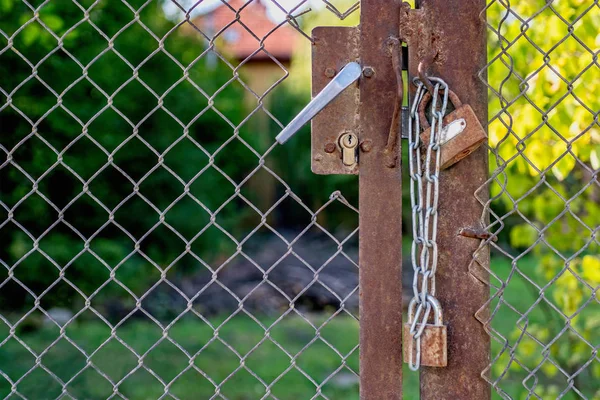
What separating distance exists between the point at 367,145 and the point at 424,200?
0.16 meters

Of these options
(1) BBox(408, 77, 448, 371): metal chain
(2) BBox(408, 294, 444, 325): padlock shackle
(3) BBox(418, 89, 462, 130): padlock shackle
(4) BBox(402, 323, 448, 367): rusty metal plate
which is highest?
(3) BBox(418, 89, 462, 130): padlock shackle

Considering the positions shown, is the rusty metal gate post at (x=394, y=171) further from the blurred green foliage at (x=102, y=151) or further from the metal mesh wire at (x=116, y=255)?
the blurred green foliage at (x=102, y=151)

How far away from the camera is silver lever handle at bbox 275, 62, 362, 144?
1.19 meters

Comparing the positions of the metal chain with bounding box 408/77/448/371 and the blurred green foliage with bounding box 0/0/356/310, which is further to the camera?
the blurred green foliage with bounding box 0/0/356/310

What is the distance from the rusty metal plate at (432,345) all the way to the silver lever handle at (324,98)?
43 centimetres

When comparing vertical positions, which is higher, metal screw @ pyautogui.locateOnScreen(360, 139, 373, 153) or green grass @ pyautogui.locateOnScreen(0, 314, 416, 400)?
metal screw @ pyautogui.locateOnScreen(360, 139, 373, 153)

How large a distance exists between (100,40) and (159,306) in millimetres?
3068

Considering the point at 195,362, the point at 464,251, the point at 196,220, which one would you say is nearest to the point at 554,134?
the point at 464,251

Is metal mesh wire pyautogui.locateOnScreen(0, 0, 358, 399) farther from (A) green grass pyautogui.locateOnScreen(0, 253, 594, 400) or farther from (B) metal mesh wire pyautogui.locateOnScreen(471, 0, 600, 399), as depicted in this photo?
(B) metal mesh wire pyautogui.locateOnScreen(471, 0, 600, 399)

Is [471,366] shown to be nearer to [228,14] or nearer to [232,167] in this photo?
[232,167]

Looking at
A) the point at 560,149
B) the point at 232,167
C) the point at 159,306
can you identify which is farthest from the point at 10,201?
the point at 232,167

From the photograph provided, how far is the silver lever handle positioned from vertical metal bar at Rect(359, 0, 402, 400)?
0.07m

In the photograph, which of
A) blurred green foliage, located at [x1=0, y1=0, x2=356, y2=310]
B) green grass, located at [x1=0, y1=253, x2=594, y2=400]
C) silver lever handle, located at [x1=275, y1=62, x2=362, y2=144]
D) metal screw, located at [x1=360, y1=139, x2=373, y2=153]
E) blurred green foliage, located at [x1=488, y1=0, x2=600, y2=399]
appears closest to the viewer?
silver lever handle, located at [x1=275, y1=62, x2=362, y2=144]

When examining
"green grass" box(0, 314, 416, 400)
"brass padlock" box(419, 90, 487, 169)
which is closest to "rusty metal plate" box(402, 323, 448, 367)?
"brass padlock" box(419, 90, 487, 169)
